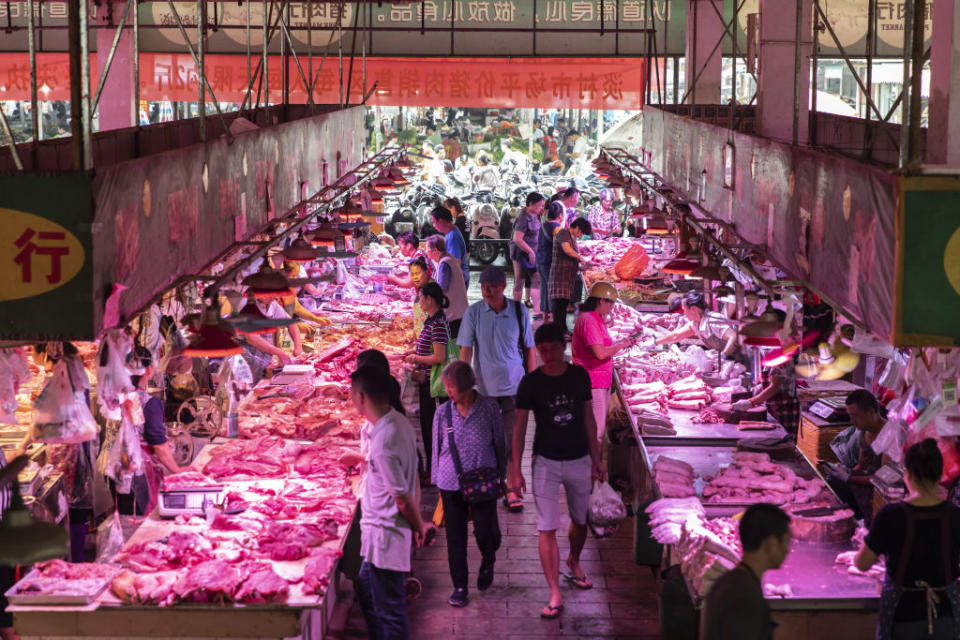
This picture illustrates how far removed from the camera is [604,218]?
72.2 ft

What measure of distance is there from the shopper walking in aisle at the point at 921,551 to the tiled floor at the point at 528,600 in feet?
6.66

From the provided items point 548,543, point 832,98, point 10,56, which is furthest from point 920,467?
point 10,56

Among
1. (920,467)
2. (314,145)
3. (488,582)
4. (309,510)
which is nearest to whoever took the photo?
(920,467)

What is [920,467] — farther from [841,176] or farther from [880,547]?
[841,176]

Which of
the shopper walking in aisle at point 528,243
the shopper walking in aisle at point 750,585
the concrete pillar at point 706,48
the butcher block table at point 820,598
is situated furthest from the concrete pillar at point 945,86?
the concrete pillar at point 706,48

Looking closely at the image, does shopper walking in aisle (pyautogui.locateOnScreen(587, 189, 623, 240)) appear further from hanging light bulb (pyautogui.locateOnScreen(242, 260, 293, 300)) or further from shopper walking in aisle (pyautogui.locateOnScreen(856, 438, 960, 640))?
shopper walking in aisle (pyautogui.locateOnScreen(856, 438, 960, 640))

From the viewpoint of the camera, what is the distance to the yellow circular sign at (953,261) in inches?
176

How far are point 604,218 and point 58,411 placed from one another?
17511mm

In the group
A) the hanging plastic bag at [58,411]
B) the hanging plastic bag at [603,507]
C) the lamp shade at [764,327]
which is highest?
the lamp shade at [764,327]

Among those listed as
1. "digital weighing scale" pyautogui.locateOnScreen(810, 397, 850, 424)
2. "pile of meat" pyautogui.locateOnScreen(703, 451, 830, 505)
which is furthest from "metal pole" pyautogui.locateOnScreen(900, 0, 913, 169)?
"digital weighing scale" pyautogui.locateOnScreen(810, 397, 850, 424)

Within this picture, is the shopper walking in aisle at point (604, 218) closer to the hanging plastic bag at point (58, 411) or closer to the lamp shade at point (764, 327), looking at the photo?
the lamp shade at point (764, 327)

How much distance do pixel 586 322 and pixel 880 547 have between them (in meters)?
3.85

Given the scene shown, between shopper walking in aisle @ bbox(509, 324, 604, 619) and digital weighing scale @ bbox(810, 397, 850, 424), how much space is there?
324 cm

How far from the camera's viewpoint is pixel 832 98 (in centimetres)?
1789
